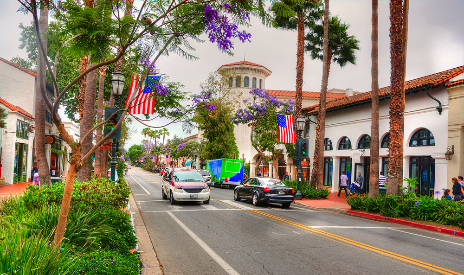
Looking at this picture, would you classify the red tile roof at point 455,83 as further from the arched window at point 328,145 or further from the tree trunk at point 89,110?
the tree trunk at point 89,110

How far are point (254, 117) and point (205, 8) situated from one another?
2851 cm

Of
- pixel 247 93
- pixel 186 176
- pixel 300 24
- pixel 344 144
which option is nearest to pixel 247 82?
pixel 247 93

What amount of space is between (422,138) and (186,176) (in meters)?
13.9

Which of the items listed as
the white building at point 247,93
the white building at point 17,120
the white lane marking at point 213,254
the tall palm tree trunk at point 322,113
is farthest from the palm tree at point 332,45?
the white building at point 247,93

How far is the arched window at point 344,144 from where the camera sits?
1146 inches

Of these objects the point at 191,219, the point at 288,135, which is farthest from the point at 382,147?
the point at 191,219

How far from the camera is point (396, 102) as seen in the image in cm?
1598

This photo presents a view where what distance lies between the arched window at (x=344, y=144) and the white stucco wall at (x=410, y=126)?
0.31 metres

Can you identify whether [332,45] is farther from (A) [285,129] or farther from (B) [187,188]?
(B) [187,188]

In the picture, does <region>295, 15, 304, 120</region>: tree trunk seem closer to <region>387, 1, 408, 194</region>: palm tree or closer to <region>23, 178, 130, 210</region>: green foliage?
<region>387, 1, 408, 194</region>: palm tree

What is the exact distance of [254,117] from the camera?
3406 centimetres

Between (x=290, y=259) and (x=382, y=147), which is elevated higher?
(x=382, y=147)

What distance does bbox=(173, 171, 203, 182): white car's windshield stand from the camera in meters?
18.9

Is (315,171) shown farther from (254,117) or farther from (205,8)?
(205,8)
